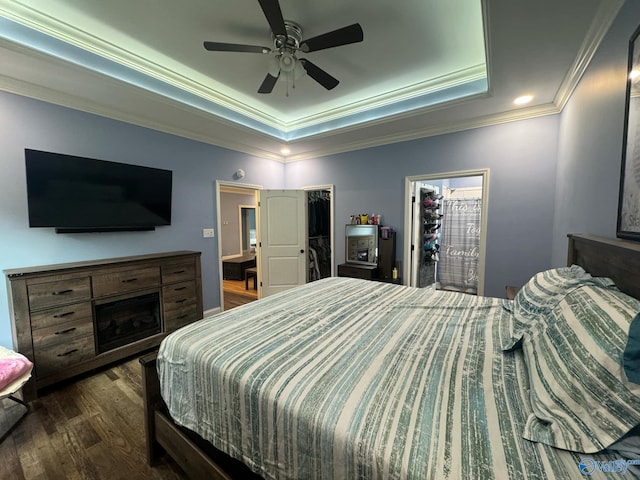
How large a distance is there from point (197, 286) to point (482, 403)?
297 cm

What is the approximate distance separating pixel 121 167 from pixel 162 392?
2.48m

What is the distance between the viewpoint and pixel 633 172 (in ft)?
3.80

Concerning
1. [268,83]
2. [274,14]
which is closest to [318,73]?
[268,83]

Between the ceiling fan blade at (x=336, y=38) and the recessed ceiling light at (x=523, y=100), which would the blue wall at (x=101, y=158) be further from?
the recessed ceiling light at (x=523, y=100)

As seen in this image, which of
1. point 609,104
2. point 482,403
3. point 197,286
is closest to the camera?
point 482,403

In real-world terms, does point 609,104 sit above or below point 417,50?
below

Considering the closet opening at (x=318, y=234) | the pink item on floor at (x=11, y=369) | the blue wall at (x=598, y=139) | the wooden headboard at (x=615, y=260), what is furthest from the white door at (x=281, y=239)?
the wooden headboard at (x=615, y=260)

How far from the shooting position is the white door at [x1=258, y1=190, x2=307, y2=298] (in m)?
4.29

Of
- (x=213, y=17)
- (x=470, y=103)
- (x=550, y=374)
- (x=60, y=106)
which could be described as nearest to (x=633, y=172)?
(x=550, y=374)

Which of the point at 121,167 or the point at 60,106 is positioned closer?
the point at 60,106

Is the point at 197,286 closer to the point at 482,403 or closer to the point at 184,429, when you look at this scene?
the point at 184,429

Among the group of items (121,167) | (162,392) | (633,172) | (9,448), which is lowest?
(9,448)

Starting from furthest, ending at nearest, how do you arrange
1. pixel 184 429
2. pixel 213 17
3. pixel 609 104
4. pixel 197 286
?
1. pixel 197 286
2. pixel 213 17
3. pixel 609 104
4. pixel 184 429

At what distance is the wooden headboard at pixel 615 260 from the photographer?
3.32 feet
